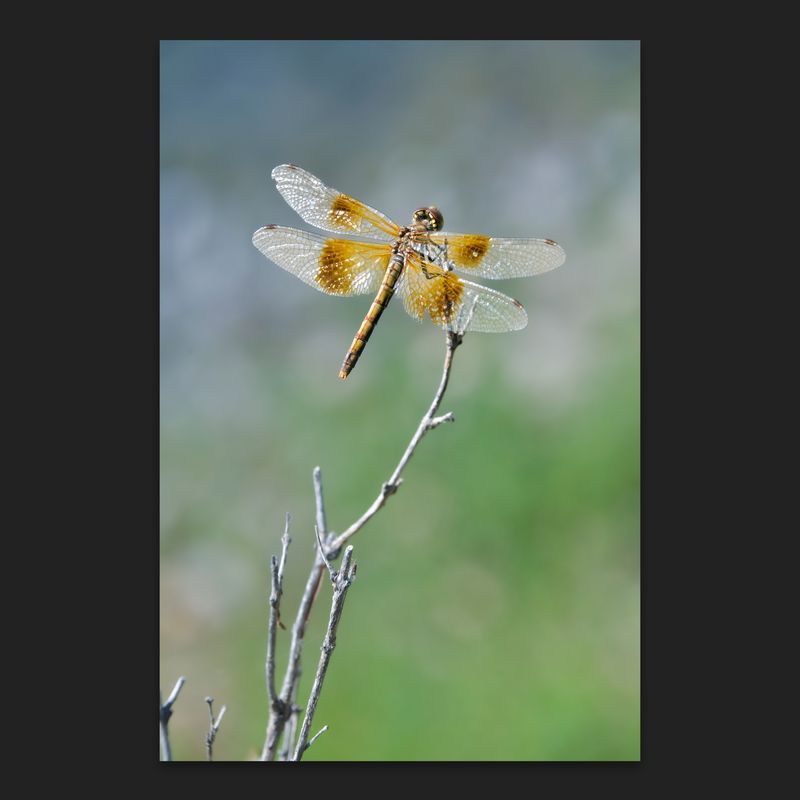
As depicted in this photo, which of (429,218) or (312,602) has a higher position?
(429,218)

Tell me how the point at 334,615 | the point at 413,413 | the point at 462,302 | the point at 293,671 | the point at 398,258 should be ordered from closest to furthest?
1. the point at 334,615
2. the point at 293,671
3. the point at 462,302
4. the point at 398,258
5. the point at 413,413

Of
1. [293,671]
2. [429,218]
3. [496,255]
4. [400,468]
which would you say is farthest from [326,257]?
[293,671]

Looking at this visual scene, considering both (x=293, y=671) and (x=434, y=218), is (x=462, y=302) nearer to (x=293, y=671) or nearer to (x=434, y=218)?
(x=434, y=218)

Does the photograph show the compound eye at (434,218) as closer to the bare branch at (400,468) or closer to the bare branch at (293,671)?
the bare branch at (400,468)

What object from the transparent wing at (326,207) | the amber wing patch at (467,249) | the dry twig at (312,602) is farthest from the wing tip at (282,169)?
the dry twig at (312,602)

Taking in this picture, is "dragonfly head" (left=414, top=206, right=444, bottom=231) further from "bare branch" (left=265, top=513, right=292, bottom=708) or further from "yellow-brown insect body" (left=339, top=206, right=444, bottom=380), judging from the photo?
"bare branch" (left=265, top=513, right=292, bottom=708)

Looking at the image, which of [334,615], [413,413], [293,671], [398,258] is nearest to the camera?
[334,615]
